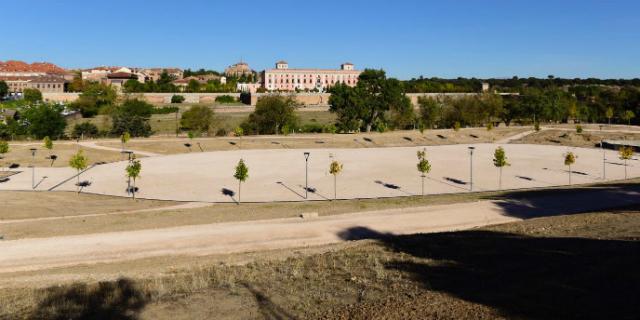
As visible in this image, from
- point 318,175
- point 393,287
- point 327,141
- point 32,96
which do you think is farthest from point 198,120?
point 32,96

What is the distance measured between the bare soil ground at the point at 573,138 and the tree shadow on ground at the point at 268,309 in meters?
64.4

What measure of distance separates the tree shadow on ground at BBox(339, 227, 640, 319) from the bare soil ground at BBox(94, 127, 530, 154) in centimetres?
4283

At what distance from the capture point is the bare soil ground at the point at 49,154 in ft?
157

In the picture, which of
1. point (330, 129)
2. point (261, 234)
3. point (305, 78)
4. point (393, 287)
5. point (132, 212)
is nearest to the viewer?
point (393, 287)

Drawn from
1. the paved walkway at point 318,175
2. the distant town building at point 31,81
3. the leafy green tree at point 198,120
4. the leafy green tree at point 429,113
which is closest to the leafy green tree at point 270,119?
the leafy green tree at point 198,120

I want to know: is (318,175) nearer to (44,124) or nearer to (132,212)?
(132,212)

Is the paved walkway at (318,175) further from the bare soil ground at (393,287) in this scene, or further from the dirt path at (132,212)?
the bare soil ground at (393,287)

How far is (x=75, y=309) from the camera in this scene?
494 inches

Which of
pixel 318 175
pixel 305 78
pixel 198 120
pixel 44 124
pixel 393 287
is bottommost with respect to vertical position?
pixel 393 287

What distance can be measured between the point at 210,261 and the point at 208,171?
26.9 m

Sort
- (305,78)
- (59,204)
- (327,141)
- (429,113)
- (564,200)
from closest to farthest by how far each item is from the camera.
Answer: (564,200) → (59,204) → (327,141) → (429,113) → (305,78)

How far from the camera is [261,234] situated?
79.4 feet

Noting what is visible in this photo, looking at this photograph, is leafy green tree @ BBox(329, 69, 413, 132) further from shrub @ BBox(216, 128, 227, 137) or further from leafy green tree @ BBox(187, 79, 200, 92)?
leafy green tree @ BBox(187, 79, 200, 92)

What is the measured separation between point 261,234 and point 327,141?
140 feet
